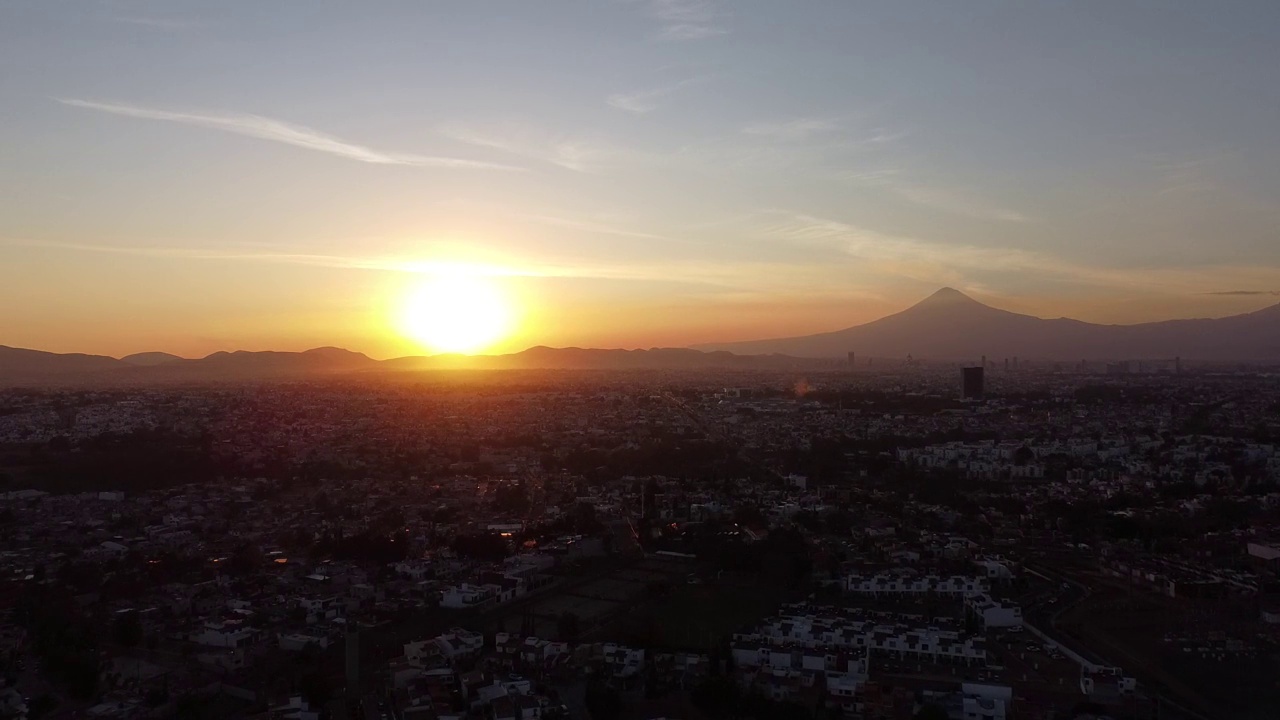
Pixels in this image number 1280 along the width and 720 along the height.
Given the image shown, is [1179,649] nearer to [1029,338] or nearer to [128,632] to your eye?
[128,632]

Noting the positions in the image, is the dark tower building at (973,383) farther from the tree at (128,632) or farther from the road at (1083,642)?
the tree at (128,632)

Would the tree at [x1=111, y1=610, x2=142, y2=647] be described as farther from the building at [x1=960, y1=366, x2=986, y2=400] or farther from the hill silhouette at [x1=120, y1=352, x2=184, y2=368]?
the hill silhouette at [x1=120, y1=352, x2=184, y2=368]

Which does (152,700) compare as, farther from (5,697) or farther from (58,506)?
(58,506)

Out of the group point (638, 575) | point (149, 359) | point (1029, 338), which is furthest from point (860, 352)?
point (638, 575)

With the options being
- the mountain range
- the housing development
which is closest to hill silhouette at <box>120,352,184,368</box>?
the mountain range

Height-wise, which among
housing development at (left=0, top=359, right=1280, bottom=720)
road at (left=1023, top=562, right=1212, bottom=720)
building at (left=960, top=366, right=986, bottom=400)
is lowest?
Answer: road at (left=1023, top=562, right=1212, bottom=720)

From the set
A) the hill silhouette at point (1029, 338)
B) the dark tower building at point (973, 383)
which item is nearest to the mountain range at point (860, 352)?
the hill silhouette at point (1029, 338)

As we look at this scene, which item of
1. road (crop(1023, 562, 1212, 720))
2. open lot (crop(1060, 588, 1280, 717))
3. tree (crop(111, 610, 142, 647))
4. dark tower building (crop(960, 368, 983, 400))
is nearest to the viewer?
road (crop(1023, 562, 1212, 720))

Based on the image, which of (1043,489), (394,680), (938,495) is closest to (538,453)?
(938,495)
